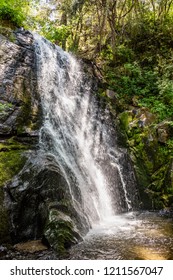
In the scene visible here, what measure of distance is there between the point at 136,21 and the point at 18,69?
7935 millimetres

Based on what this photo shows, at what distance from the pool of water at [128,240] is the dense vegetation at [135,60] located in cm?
193

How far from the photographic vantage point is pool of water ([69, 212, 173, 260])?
15.3ft

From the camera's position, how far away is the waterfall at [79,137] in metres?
6.91

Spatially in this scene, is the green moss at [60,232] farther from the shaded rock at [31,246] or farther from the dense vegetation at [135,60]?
the dense vegetation at [135,60]

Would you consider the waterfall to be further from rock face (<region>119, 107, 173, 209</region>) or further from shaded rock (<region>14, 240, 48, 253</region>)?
shaded rock (<region>14, 240, 48, 253</region>)

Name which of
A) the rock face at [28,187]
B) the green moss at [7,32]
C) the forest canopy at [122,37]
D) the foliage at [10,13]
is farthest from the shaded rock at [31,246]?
the foliage at [10,13]

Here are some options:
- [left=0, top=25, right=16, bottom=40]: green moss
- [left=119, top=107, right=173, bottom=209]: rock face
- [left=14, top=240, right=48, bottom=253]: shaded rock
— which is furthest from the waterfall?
[left=14, top=240, right=48, bottom=253]: shaded rock

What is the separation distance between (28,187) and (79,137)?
134 inches

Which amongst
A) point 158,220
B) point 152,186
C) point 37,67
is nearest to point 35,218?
point 158,220

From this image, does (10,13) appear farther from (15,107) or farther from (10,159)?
(10,159)

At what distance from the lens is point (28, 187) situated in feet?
18.0

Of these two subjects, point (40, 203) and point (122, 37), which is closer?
point (40, 203)

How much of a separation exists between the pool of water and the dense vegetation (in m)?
1.93

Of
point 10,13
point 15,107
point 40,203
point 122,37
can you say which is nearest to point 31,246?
point 40,203
